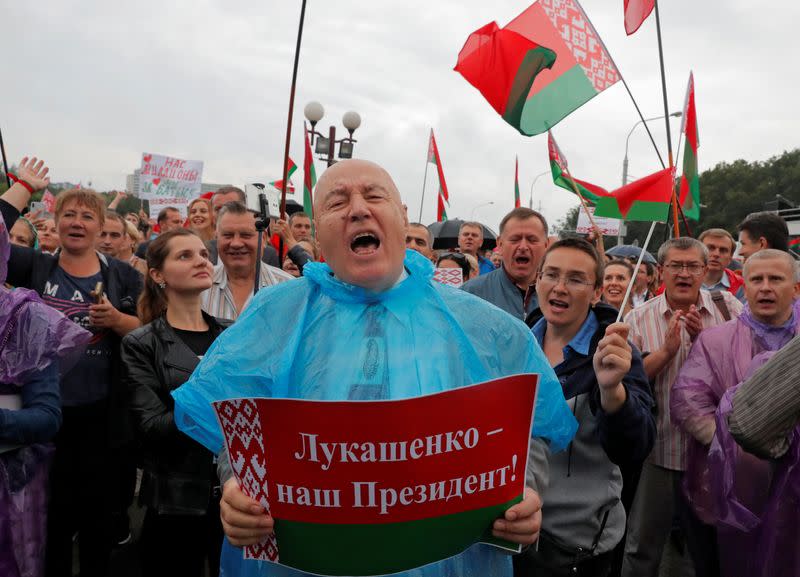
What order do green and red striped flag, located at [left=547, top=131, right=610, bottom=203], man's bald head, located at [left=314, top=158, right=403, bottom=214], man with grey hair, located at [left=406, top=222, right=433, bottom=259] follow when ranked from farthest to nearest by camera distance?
man with grey hair, located at [left=406, top=222, right=433, bottom=259] → green and red striped flag, located at [left=547, top=131, right=610, bottom=203] → man's bald head, located at [left=314, top=158, right=403, bottom=214]

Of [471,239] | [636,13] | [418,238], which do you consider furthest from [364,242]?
[471,239]

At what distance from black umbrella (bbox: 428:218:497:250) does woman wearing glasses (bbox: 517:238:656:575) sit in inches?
231

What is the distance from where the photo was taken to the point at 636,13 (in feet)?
14.6

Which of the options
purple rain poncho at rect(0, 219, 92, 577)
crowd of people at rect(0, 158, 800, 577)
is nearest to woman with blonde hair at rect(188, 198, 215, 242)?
crowd of people at rect(0, 158, 800, 577)

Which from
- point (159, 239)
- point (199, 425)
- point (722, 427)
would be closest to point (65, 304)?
point (159, 239)

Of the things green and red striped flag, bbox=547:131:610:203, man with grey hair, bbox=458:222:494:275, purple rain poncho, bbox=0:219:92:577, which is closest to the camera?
purple rain poncho, bbox=0:219:92:577

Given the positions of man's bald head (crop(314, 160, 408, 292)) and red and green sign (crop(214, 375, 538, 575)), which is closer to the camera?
red and green sign (crop(214, 375, 538, 575))

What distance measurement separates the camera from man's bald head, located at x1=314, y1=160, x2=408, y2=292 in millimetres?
1862

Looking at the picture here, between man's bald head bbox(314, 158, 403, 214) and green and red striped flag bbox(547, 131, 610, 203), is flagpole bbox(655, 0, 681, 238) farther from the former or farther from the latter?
man's bald head bbox(314, 158, 403, 214)

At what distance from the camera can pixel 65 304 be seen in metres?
3.53

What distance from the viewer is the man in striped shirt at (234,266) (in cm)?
377

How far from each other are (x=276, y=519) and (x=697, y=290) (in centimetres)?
312

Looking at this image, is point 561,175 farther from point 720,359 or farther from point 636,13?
point 720,359

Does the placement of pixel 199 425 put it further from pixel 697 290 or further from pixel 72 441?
pixel 697 290
